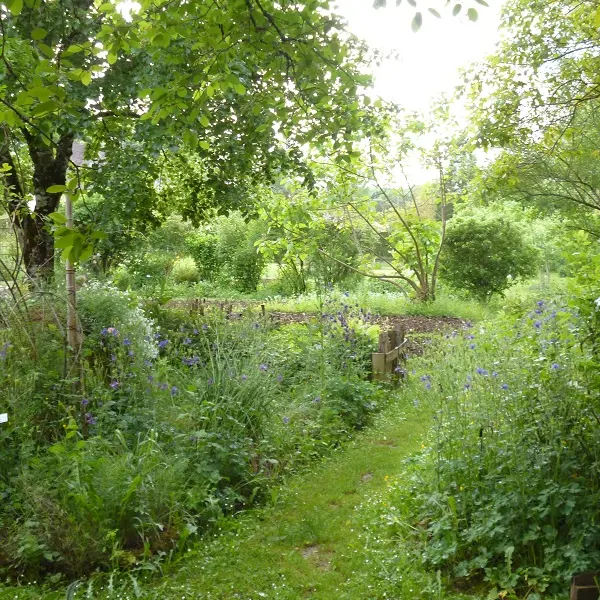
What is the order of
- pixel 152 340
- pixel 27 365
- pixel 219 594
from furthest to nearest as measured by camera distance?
pixel 152 340, pixel 27 365, pixel 219 594

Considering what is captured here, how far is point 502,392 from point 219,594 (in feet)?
6.51

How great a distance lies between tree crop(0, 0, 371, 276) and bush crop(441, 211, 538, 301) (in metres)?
8.15

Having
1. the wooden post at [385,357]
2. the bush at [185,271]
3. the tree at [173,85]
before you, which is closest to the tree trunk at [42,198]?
the tree at [173,85]

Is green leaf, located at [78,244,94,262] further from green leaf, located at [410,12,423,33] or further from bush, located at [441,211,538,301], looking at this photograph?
bush, located at [441,211,538,301]

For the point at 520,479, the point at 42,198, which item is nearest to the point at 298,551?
the point at 520,479

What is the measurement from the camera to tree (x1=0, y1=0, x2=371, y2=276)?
9.83ft

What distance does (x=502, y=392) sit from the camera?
3.80 meters

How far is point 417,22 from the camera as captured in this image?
2426 mm

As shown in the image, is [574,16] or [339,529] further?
[574,16]

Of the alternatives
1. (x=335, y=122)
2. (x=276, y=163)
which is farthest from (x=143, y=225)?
(x=335, y=122)

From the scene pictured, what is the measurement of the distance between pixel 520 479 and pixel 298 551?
1.36 m

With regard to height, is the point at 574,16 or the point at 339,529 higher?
the point at 574,16

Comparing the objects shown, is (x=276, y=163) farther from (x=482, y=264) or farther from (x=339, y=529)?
(x=482, y=264)

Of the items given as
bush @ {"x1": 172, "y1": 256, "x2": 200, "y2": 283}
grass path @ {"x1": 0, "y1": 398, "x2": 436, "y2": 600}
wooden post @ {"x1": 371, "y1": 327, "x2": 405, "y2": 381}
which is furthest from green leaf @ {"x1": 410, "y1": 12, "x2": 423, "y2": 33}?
bush @ {"x1": 172, "y1": 256, "x2": 200, "y2": 283}
